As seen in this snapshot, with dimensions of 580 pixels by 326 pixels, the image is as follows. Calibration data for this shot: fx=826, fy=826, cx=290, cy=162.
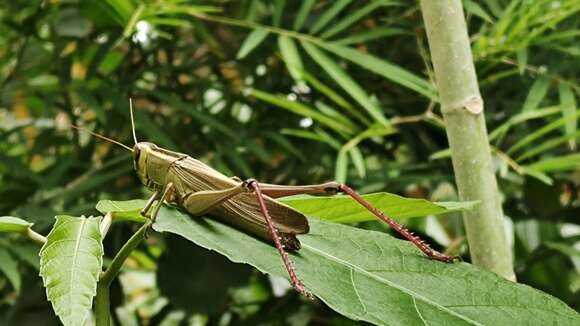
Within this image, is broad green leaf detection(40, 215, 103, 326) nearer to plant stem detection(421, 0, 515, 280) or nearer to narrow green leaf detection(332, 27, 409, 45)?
plant stem detection(421, 0, 515, 280)

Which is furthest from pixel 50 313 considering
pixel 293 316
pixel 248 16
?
pixel 248 16

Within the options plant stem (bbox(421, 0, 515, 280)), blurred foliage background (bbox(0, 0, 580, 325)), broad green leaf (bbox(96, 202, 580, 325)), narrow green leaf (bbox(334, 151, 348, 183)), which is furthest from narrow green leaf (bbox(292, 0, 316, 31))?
broad green leaf (bbox(96, 202, 580, 325))

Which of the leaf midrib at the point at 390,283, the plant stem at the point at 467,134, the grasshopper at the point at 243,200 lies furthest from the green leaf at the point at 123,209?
the plant stem at the point at 467,134

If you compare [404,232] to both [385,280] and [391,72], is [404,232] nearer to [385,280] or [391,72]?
[385,280]

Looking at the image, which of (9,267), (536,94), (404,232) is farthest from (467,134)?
(9,267)

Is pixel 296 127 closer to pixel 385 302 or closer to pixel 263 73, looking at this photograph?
pixel 263 73

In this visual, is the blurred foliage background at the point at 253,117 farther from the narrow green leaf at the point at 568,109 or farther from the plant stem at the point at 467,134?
the plant stem at the point at 467,134
